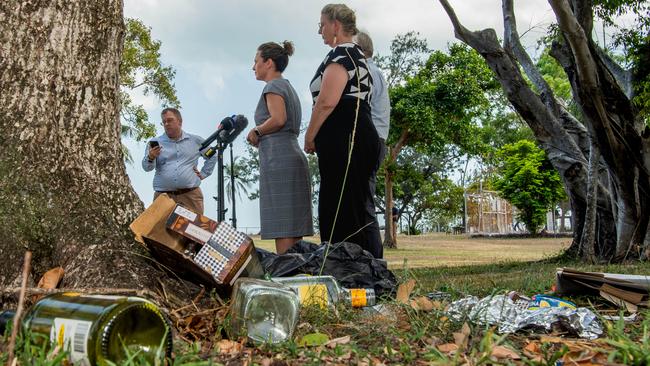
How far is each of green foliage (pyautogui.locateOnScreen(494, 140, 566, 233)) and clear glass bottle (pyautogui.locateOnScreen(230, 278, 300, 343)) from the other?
31703mm

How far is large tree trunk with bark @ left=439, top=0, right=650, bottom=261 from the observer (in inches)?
352

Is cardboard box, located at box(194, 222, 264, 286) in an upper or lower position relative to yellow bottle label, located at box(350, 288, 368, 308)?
upper

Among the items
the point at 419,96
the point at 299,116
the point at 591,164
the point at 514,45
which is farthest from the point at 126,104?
the point at 299,116

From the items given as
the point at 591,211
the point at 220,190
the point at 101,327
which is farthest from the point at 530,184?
the point at 101,327

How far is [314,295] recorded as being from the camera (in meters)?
2.88

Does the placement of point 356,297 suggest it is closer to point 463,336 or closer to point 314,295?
point 314,295

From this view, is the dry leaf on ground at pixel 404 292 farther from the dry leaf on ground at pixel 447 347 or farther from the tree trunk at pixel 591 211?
the tree trunk at pixel 591 211

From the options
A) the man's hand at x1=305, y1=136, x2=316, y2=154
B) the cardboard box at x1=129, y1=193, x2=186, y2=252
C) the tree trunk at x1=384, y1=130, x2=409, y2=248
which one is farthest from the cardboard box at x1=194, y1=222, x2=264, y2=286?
the tree trunk at x1=384, y1=130, x2=409, y2=248

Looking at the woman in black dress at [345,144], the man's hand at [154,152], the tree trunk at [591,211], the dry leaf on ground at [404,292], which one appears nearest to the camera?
the dry leaf on ground at [404,292]

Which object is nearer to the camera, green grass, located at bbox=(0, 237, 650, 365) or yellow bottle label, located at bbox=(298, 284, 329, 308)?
green grass, located at bbox=(0, 237, 650, 365)

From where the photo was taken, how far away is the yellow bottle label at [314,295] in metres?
2.84

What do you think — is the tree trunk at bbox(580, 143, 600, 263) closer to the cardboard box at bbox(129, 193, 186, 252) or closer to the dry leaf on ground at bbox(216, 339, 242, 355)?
the cardboard box at bbox(129, 193, 186, 252)

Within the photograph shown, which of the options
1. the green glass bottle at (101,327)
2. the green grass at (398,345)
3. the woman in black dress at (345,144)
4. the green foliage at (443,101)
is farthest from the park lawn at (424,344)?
the green foliage at (443,101)

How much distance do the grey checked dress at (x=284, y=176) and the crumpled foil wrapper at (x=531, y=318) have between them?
1.88 meters
